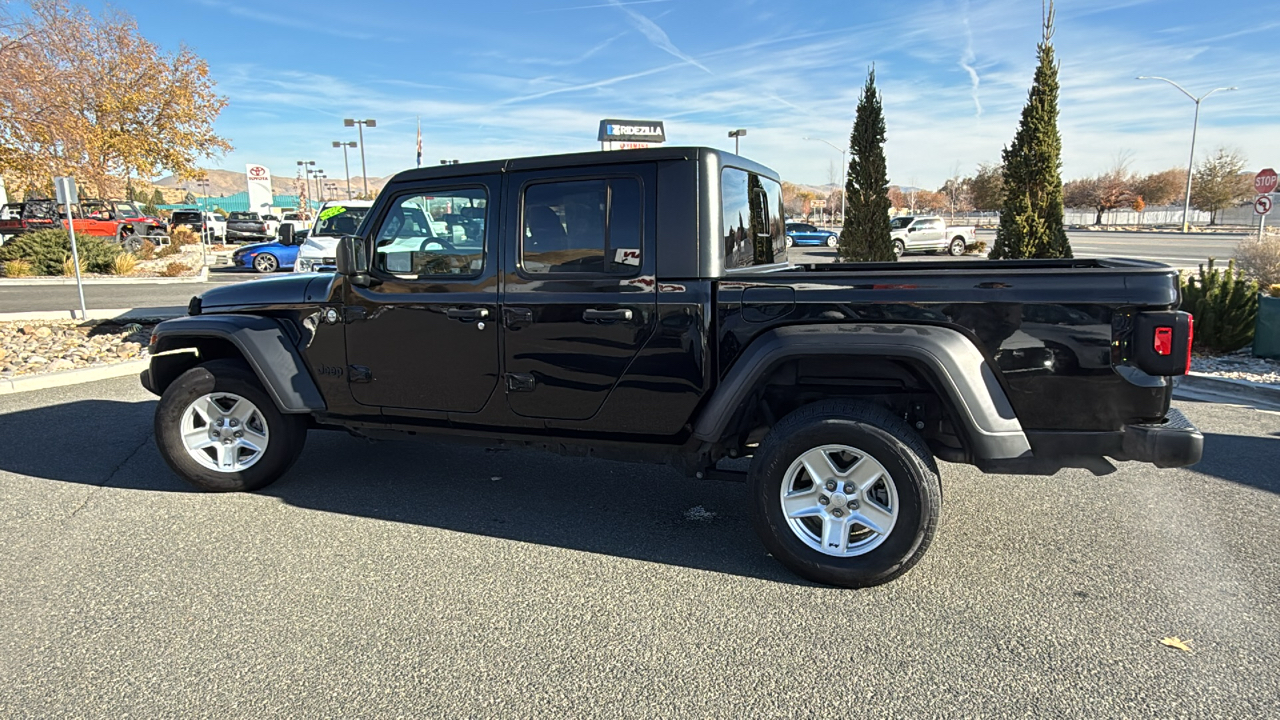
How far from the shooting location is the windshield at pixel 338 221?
16094 mm

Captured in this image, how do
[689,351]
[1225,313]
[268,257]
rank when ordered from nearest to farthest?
[689,351] < [1225,313] < [268,257]

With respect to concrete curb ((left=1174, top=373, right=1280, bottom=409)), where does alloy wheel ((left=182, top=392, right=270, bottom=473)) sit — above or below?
above

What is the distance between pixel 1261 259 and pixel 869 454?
13.4 m

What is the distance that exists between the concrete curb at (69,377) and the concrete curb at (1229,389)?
1046 cm

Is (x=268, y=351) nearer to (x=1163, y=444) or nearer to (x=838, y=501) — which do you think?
(x=838, y=501)

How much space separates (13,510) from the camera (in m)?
4.42

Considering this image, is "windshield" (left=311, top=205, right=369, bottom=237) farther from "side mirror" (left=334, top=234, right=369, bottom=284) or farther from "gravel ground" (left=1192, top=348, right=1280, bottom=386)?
"gravel ground" (left=1192, top=348, right=1280, bottom=386)

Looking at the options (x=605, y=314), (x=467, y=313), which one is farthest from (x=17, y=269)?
(x=605, y=314)

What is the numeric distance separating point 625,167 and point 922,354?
1662 mm

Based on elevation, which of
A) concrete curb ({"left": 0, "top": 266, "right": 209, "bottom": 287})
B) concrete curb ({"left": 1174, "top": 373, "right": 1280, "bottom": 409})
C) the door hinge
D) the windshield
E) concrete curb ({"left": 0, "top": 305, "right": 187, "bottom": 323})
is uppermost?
the windshield

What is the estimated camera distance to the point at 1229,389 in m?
7.09

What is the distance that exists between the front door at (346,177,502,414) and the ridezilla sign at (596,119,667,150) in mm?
4825

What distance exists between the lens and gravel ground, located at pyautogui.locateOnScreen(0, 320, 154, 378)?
8.38m

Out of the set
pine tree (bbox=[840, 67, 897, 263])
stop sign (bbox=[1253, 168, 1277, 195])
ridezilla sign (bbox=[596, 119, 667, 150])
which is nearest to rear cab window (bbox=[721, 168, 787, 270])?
ridezilla sign (bbox=[596, 119, 667, 150])
